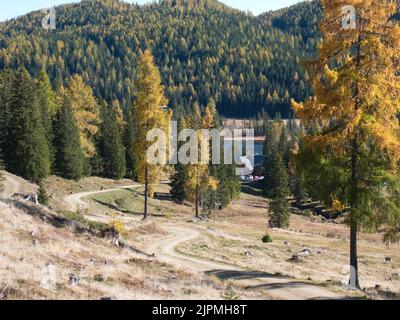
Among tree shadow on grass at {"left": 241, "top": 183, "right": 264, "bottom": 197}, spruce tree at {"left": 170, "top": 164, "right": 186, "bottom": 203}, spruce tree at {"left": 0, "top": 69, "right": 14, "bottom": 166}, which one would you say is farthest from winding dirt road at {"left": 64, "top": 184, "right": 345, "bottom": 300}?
tree shadow on grass at {"left": 241, "top": 183, "right": 264, "bottom": 197}

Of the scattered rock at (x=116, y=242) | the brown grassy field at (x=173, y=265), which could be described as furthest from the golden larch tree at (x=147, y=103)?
the scattered rock at (x=116, y=242)

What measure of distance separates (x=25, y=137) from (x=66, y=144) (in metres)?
10.0

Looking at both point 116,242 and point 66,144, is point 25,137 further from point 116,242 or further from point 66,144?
point 116,242

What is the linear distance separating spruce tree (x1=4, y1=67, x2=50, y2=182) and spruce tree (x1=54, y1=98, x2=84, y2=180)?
7.85 metres

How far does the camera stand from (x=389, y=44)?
771 inches

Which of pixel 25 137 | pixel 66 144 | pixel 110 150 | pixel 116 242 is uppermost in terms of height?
pixel 25 137

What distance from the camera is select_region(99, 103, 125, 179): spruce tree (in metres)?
77.5

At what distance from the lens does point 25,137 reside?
54.0 m

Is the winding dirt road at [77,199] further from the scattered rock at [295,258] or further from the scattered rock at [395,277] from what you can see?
the scattered rock at [395,277]

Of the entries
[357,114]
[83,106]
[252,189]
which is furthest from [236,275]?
[252,189]

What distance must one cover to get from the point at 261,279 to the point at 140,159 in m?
21.4

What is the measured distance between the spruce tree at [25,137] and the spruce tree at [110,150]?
22.3 metres

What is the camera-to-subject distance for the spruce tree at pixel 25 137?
177 feet

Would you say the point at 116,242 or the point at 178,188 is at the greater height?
the point at 116,242
